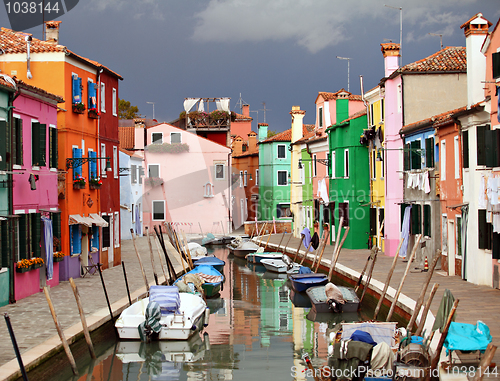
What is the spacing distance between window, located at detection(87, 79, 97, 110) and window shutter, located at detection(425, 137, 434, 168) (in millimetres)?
13007

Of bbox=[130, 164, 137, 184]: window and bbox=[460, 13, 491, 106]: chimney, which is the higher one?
bbox=[460, 13, 491, 106]: chimney

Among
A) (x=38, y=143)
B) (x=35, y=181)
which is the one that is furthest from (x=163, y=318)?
(x=38, y=143)

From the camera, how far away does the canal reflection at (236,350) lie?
501 inches

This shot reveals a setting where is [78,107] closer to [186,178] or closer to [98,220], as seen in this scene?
[98,220]

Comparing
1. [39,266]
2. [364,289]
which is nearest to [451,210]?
[364,289]

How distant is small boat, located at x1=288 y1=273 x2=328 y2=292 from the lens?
73.4ft

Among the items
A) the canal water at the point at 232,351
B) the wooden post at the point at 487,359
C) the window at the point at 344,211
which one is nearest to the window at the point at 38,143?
the canal water at the point at 232,351

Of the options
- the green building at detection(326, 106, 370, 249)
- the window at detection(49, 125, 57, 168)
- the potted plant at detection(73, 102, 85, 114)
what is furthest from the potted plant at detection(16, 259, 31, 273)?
the green building at detection(326, 106, 370, 249)

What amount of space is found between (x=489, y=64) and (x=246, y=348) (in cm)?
1061

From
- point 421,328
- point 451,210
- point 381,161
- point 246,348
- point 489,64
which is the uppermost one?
point 489,64

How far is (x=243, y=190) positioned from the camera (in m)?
58.2

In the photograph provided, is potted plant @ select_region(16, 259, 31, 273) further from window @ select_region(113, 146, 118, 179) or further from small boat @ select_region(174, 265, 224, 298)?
window @ select_region(113, 146, 118, 179)

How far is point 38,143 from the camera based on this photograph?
18234mm

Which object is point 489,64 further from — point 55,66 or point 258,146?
point 258,146
